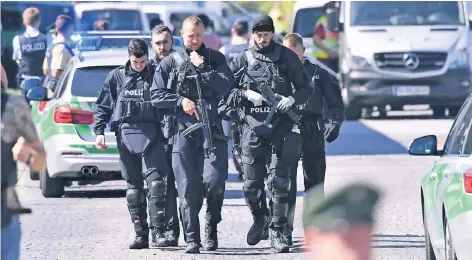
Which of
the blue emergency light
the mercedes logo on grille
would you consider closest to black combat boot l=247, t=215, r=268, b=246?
the blue emergency light

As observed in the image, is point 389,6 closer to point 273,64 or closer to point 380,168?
point 380,168

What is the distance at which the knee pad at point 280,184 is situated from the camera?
35.4ft

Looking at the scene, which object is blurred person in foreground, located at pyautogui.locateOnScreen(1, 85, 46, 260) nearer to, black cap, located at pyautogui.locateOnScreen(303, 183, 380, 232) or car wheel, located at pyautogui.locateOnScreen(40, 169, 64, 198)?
black cap, located at pyautogui.locateOnScreen(303, 183, 380, 232)

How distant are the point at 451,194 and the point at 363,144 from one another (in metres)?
13.9

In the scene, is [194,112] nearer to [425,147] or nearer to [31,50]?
[425,147]

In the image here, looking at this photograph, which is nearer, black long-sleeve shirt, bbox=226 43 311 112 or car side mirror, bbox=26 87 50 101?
black long-sleeve shirt, bbox=226 43 311 112

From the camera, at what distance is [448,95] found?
82.9ft

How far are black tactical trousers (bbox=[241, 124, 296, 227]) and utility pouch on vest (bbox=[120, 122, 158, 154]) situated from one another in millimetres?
788

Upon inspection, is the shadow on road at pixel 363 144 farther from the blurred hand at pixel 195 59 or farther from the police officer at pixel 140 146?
the blurred hand at pixel 195 59

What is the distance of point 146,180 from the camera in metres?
11.3

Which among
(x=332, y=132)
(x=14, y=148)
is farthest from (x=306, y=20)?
(x=14, y=148)

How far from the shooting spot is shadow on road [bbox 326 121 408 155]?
20.6 m

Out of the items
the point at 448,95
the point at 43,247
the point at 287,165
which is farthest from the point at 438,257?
the point at 448,95

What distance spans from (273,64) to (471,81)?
49.9 ft
